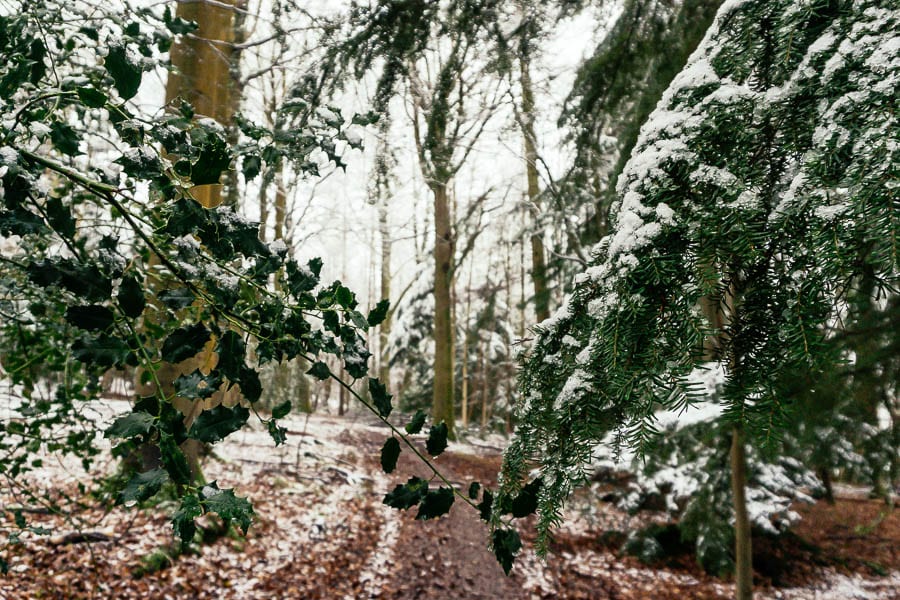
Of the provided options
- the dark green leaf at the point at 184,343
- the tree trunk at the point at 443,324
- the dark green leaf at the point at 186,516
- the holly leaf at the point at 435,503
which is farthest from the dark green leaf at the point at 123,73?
the tree trunk at the point at 443,324

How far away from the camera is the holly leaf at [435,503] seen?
2.98 ft

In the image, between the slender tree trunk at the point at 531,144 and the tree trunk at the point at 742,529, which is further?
the slender tree trunk at the point at 531,144

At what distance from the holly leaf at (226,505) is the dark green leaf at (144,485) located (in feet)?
0.21

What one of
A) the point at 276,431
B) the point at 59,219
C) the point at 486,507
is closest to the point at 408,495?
the point at 486,507

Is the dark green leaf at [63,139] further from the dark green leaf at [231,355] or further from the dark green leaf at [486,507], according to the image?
the dark green leaf at [486,507]

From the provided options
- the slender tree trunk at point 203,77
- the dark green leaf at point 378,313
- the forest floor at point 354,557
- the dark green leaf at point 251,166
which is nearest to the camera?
the dark green leaf at point 378,313

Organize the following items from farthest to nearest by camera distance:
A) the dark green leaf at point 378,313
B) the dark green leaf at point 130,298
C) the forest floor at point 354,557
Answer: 1. the forest floor at point 354,557
2. the dark green leaf at point 378,313
3. the dark green leaf at point 130,298

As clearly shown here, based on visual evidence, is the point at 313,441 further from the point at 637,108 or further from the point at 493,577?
the point at 637,108

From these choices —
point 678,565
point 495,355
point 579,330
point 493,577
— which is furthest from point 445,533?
point 495,355

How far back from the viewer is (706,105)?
967mm

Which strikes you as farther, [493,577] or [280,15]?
[493,577]

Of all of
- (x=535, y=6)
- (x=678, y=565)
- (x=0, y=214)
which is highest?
(x=535, y=6)

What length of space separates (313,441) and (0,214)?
8.67m

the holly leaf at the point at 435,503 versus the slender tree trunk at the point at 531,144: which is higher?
the slender tree trunk at the point at 531,144
